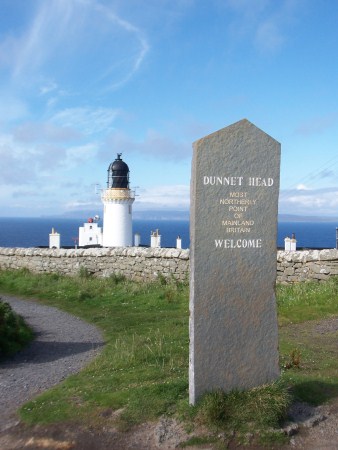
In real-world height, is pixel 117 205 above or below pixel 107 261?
above

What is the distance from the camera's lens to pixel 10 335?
971 centimetres

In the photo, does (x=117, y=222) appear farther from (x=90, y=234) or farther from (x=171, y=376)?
(x=171, y=376)

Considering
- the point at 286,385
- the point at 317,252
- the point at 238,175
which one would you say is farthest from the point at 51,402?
the point at 317,252

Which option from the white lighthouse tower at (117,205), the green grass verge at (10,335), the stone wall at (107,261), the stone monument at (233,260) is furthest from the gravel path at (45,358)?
the white lighthouse tower at (117,205)

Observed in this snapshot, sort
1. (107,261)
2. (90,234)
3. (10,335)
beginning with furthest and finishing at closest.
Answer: (90,234) < (107,261) < (10,335)

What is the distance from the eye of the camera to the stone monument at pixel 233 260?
593 centimetres

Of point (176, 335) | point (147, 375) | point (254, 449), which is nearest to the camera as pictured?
point (254, 449)

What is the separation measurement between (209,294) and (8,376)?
386 cm

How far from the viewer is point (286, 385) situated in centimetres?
646

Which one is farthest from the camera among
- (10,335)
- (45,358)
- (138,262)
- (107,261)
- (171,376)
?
(107,261)

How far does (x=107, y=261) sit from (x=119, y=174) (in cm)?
1351

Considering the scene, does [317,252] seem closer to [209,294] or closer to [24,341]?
[24,341]

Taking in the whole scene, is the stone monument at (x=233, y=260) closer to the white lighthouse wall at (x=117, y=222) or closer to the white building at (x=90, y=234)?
the white lighthouse wall at (x=117, y=222)

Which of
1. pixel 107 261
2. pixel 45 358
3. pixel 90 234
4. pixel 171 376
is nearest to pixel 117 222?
pixel 90 234
